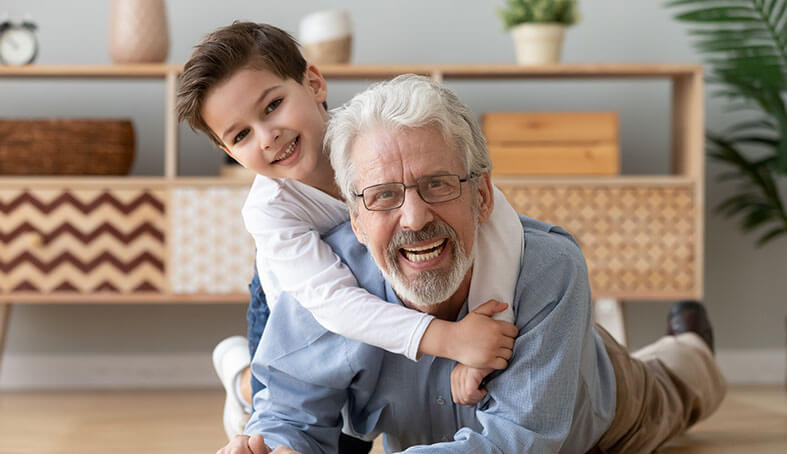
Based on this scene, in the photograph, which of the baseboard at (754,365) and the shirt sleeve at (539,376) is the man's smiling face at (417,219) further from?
the baseboard at (754,365)

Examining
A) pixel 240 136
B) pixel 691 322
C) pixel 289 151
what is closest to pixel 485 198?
pixel 289 151


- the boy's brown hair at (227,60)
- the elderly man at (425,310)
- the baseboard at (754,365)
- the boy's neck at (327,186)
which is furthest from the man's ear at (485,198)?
the baseboard at (754,365)

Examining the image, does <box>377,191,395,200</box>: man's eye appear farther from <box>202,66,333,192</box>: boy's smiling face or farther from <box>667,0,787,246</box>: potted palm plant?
<box>667,0,787,246</box>: potted palm plant

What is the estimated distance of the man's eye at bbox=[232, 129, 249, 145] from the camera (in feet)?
5.81

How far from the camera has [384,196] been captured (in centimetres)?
144

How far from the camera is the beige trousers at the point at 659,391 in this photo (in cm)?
188

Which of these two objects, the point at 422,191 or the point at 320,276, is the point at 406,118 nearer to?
the point at 422,191

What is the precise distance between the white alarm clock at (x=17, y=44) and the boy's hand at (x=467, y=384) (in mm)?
2296

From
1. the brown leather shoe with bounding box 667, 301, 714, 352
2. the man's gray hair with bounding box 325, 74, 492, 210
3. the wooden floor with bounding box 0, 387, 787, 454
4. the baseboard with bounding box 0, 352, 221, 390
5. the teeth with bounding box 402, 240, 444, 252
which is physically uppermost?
the man's gray hair with bounding box 325, 74, 492, 210

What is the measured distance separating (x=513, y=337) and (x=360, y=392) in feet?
1.08

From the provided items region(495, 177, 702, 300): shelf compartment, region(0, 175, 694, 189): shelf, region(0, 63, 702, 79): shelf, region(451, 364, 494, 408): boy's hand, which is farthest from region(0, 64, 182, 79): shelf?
region(451, 364, 494, 408): boy's hand

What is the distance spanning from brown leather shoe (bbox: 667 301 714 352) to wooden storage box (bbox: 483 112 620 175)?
0.71 meters

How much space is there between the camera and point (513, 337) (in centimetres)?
146

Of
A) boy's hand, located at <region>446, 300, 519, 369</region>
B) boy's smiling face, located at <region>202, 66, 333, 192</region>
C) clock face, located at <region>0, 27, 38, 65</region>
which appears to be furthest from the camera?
clock face, located at <region>0, 27, 38, 65</region>
